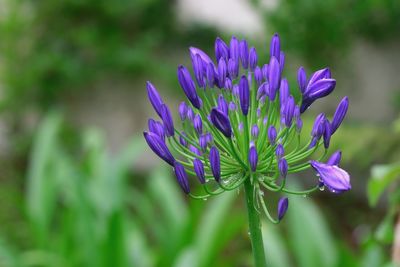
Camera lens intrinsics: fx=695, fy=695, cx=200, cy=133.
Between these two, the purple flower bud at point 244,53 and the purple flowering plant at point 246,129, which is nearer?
the purple flowering plant at point 246,129

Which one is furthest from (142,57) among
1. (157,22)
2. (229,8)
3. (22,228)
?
(22,228)

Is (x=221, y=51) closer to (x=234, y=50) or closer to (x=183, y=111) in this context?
(x=234, y=50)

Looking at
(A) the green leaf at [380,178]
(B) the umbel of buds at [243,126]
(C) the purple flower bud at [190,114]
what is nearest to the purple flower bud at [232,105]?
(B) the umbel of buds at [243,126]

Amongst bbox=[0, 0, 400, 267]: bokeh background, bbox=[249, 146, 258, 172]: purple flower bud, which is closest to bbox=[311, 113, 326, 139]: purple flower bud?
bbox=[249, 146, 258, 172]: purple flower bud

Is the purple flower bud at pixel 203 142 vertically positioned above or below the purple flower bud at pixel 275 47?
below

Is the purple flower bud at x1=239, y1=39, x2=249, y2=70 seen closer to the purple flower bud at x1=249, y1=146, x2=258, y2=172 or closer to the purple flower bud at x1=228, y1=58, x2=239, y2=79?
the purple flower bud at x1=228, y1=58, x2=239, y2=79

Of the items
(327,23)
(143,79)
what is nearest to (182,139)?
(327,23)

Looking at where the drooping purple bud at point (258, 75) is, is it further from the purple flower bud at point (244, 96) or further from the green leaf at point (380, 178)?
the green leaf at point (380, 178)
